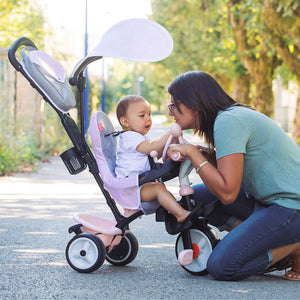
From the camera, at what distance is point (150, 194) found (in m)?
4.66

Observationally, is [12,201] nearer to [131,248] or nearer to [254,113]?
[131,248]

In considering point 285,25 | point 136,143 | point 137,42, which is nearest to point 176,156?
point 136,143

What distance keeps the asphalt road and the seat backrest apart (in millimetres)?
564

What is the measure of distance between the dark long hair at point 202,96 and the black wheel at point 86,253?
1.15 meters

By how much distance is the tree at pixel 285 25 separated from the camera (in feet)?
53.7

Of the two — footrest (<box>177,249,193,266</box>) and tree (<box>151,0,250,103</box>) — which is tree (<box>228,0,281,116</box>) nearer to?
tree (<box>151,0,250,103</box>)

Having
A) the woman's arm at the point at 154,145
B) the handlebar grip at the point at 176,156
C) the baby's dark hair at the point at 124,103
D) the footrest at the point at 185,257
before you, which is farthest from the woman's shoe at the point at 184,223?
the baby's dark hair at the point at 124,103

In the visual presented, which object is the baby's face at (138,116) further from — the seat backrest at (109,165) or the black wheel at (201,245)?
the black wheel at (201,245)

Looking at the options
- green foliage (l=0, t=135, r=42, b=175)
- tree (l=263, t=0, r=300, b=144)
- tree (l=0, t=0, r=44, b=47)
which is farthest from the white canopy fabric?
tree (l=0, t=0, r=44, b=47)

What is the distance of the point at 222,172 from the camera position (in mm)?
4355

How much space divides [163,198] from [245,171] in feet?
1.98

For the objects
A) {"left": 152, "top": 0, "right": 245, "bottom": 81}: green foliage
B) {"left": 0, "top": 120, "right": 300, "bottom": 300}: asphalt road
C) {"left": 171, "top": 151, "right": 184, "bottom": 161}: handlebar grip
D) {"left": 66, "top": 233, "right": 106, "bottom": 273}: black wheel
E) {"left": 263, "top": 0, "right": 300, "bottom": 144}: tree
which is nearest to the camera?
{"left": 0, "top": 120, "right": 300, "bottom": 300}: asphalt road

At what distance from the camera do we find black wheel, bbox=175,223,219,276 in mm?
4699

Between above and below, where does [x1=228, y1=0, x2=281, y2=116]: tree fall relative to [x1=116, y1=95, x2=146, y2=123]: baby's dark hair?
below
